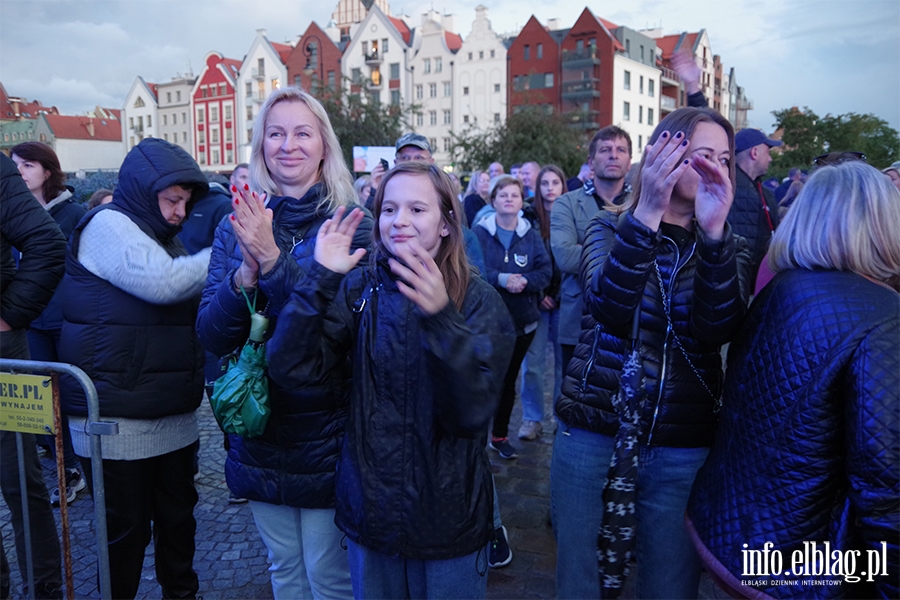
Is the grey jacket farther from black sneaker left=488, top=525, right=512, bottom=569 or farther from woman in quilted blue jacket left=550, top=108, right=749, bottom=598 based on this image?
woman in quilted blue jacket left=550, top=108, right=749, bottom=598

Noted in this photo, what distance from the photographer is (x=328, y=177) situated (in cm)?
271

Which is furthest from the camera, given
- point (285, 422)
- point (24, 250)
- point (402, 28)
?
point (402, 28)

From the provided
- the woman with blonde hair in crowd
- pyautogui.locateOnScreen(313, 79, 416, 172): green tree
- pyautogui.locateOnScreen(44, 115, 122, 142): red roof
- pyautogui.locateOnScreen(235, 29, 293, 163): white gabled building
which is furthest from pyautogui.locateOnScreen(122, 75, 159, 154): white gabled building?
the woman with blonde hair in crowd

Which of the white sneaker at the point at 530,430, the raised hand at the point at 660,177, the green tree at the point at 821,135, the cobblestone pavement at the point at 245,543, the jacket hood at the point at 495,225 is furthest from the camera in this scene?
the green tree at the point at 821,135

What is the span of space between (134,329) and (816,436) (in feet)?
8.84

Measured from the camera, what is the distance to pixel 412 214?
2121mm

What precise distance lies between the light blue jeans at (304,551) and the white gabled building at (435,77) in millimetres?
51986

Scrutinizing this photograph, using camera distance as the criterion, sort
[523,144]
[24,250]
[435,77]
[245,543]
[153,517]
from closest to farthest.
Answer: [153,517] < [24,250] < [245,543] < [523,144] < [435,77]

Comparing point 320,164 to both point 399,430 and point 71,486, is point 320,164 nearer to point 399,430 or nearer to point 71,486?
point 399,430

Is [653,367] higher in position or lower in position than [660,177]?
lower

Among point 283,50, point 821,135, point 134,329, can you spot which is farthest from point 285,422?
point 283,50

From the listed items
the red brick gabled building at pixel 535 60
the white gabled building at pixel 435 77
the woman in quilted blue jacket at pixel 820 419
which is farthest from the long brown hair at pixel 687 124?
the red brick gabled building at pixel 535 60

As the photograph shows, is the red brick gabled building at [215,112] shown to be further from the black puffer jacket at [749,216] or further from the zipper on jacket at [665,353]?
the zipper on jacket at [665,353]

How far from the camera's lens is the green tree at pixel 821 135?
22.3 meters
